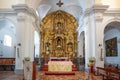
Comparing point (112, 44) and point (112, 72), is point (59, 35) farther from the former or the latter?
point (112, 72)

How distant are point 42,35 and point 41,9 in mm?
4171

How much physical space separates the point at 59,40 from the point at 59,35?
2.42 ft

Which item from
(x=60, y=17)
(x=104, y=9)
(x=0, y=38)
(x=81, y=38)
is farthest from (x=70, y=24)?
(x=104, y=9)

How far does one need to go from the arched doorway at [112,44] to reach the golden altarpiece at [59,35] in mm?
5131

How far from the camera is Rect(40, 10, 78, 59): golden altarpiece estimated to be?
27420mm

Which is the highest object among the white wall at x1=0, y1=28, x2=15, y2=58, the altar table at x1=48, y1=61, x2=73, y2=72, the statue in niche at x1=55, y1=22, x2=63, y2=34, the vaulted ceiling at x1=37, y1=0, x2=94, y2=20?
the vaulted ceiling at x1=37, y1=0, x2=94, y2=20

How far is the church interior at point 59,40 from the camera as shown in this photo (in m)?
14.9

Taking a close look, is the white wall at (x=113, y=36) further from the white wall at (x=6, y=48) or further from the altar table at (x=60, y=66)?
the white wall at (x=6, y=48)

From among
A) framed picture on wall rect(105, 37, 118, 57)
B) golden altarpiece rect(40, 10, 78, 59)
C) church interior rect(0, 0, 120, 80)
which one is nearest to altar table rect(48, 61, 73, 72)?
church interior rect(0, 0, 120, 80)

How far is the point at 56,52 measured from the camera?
→ 27.4m

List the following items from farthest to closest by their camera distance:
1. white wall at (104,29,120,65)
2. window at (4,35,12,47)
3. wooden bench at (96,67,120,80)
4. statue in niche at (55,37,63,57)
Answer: statue in niche at (55,37,63,57), window at (4,35,12,47), white wall at (104,29,120,65), wooden bench at (96,67,120,80)

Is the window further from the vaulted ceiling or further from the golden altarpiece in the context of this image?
the vaulted ceiling

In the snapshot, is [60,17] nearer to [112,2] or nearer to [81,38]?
[81,38]

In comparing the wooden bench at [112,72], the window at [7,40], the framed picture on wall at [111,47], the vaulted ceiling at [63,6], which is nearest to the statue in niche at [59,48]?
the vaulted ceiling at [63,6]
